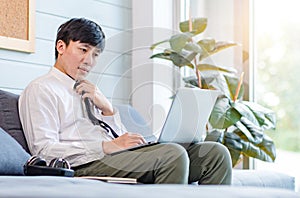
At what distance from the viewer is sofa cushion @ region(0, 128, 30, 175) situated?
200 centimetres

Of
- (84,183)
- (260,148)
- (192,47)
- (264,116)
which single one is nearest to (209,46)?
(192,47)

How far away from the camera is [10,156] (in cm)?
203

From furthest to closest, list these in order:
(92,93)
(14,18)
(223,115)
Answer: (223,115)
(14,18)
(92,93)

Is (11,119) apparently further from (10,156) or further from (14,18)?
(14,18)

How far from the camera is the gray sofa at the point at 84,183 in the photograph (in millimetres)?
→ 912

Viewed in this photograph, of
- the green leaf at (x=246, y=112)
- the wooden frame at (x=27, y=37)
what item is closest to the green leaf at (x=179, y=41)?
the green leaf at (x=246, y=112)

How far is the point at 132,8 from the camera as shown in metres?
3.78

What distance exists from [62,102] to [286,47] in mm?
1701

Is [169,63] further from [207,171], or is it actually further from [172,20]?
[207,171]

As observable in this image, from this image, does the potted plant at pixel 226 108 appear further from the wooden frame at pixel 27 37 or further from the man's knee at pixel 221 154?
the man's knee at pixel 221 154

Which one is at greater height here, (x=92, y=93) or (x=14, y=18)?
(x=14, y=18)

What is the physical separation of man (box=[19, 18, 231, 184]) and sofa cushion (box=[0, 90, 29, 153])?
25 mm

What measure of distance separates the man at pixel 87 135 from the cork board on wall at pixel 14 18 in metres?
0.50

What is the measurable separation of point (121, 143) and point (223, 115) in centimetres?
109
